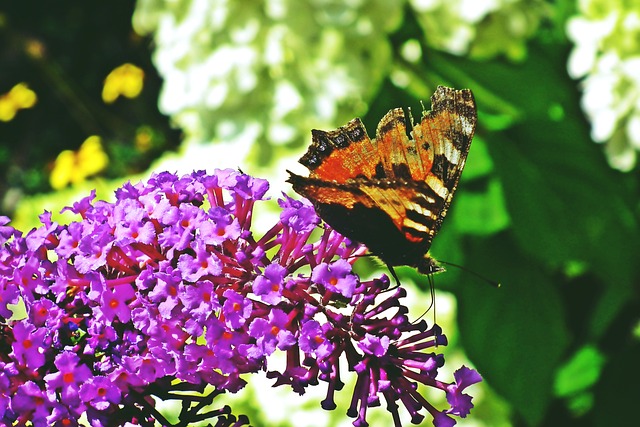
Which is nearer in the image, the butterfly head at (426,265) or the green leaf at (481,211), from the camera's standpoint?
the butterfly head at (426,265)

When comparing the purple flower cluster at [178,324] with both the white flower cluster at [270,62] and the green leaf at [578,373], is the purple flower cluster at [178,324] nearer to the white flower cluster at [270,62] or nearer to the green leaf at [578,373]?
the white flower cluster at [270,62]

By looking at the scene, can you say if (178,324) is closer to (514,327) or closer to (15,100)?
(514,327)

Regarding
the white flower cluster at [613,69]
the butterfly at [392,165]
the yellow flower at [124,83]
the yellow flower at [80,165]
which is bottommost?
the butterfly at [392,165]

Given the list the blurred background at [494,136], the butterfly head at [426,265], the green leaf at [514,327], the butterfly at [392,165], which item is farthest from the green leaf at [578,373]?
the butterfly at [392,165]

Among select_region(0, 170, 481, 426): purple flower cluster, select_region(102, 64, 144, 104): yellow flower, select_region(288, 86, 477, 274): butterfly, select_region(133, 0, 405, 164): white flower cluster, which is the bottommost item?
select_region(0, 170, 481, 426): purple flower cluster

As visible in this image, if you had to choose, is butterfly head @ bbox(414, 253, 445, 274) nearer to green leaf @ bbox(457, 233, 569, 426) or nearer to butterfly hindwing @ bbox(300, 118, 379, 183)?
butterfly hindwing @ bbox(300, 118, 379, 183)

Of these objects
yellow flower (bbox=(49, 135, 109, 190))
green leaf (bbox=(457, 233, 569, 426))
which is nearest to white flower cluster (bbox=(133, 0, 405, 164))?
green leaf (bbox=(457, 233, 569, 426))

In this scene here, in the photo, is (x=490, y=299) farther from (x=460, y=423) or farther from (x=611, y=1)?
(x=611, y=1)

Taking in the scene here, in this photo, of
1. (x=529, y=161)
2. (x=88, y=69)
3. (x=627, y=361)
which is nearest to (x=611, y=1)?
(x=529, y=161)
